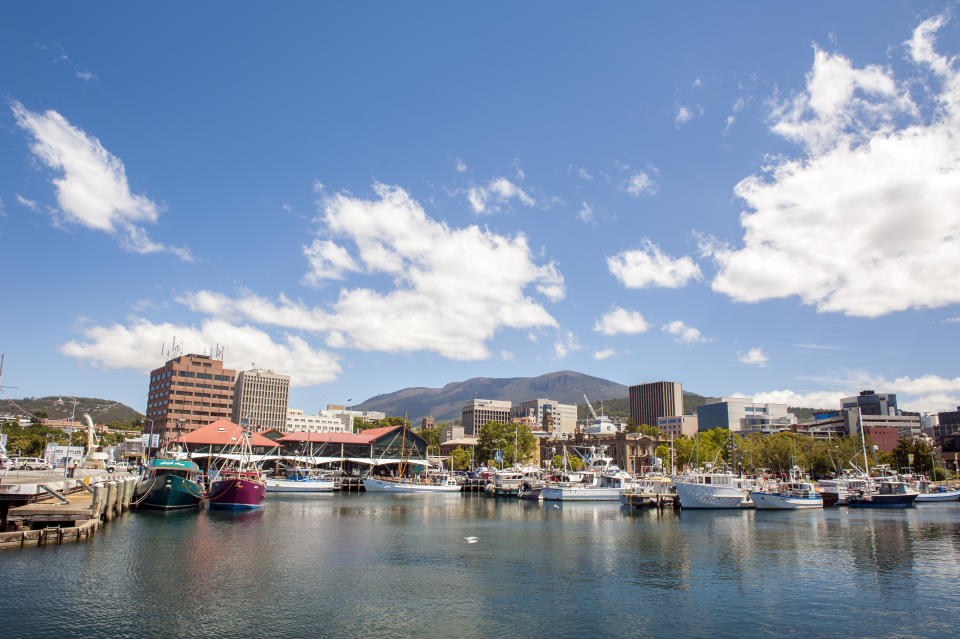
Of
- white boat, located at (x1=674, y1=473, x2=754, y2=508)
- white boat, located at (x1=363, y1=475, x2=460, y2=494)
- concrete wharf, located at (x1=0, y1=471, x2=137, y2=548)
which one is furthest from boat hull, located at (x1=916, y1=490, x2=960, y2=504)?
concrete wharf, located at (x1=0, y1=471, x2=137, y2=548)

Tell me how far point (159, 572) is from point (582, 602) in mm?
27382

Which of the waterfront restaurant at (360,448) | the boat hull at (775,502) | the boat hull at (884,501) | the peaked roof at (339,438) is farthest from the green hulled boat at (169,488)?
the boat hull at (884,501)

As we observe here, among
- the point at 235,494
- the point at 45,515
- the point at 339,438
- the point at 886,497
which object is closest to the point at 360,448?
the point at 339,438

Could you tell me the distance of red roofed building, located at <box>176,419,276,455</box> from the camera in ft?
511

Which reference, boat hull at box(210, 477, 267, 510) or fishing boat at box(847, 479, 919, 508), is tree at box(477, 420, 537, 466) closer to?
fishing boat at box(847, 479, 919, 508)

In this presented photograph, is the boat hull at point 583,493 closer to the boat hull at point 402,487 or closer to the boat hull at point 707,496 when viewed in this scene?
the boat hull at point 707,496

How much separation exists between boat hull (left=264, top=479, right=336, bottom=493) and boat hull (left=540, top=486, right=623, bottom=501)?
50.1 meters

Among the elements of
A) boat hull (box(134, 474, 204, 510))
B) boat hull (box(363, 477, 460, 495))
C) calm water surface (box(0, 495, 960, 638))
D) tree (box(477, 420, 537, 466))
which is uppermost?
tree (box(477, 420, 537, 466))

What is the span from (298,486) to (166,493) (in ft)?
163

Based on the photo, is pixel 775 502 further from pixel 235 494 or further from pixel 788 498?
pixel 235 494

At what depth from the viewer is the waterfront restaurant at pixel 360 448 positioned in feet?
561

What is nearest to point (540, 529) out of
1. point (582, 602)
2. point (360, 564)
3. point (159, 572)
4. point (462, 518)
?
point (462, 518)

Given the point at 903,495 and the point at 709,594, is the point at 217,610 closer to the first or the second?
the point at 709,594

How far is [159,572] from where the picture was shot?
127 ft
